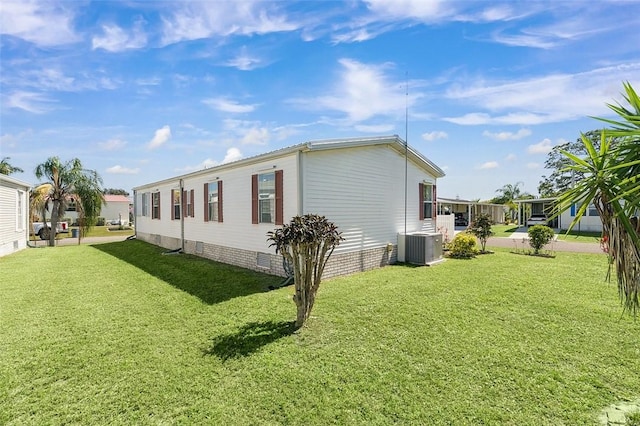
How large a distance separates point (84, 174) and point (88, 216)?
2.50m

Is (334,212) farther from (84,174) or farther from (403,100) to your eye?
(84,174)

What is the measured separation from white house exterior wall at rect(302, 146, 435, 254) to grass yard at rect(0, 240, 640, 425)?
1928mm

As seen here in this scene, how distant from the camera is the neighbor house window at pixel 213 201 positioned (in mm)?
11328

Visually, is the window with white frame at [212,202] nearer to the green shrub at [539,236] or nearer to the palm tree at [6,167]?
the green shrub at [539,236]

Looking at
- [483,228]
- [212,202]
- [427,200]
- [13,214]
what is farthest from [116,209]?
[483,228]

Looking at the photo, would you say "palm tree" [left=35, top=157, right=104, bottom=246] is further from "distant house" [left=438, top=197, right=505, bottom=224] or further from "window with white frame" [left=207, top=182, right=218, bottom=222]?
"distant house" [left=438, top=197, right=505, bottom=224]

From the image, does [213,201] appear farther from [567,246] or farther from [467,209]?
[467,209]

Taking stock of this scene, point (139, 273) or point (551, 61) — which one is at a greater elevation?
point (551, 61)

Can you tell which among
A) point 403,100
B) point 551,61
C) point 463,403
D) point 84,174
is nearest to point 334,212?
point 403,100

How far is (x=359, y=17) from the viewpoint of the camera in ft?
26.1

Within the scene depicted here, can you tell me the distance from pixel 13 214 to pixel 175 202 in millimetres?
7741

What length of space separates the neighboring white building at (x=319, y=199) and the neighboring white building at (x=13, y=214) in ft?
25.1

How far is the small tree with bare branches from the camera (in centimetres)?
508

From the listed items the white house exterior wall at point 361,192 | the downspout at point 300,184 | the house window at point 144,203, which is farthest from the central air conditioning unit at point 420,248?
the house window at point 144,203
